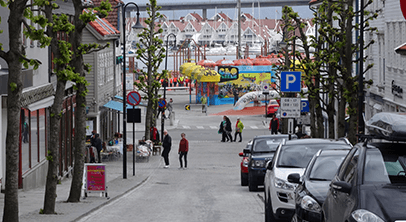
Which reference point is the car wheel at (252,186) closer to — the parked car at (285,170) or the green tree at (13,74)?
the parked car at (285,170)

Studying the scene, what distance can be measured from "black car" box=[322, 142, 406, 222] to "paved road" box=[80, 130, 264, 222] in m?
7.03

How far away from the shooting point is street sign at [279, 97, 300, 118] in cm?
2817

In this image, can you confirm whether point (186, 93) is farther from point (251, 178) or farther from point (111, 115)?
point (251, 178)

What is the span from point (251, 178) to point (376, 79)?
19.6m

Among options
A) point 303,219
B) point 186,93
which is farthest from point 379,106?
point 186,93

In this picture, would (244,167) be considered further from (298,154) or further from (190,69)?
(190,69)

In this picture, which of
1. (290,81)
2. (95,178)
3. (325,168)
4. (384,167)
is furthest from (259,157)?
(384,167)

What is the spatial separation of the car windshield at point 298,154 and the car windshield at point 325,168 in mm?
2514

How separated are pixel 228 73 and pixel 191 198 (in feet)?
203

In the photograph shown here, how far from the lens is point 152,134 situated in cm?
4247

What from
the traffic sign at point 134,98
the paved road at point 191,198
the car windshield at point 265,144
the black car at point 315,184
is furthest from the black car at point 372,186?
the traffic sign at point 134,98

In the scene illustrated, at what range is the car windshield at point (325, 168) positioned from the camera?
424 inches

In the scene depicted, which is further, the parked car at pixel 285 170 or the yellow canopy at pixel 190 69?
the yellow canopy at pixel 190 69

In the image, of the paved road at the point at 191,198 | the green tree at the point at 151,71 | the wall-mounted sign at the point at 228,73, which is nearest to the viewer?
the paved road at the point at 191,198
